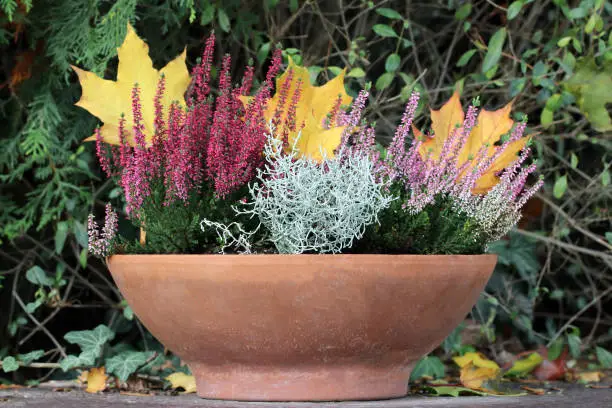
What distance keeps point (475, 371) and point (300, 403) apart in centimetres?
58

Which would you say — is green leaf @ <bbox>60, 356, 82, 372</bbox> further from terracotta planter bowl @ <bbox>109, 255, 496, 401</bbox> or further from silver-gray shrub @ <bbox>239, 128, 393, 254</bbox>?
silver-gray shrub @ <bbox>239, 128, 393, 254</bbox>

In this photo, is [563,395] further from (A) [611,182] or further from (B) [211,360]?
(A) [611,182]

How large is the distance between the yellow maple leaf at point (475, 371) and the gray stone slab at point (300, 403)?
0.72ft

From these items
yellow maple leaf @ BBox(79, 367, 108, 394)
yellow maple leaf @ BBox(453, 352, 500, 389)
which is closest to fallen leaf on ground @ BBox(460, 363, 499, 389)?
yellow maple leaf @ BBox(453, 352, 500, 389)

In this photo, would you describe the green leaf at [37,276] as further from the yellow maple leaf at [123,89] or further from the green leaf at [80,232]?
the yellow maple leaf at [123,89]

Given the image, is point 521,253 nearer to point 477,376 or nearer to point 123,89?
point 477,376

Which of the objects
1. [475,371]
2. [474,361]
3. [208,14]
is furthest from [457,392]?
[208,14]

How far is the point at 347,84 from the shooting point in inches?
67.5

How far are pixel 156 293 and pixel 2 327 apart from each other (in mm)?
1008

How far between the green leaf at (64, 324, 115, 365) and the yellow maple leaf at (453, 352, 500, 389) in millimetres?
738

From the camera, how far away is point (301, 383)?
1070 millimetres

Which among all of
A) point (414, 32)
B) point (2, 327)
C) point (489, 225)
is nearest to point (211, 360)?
point (489, 225)

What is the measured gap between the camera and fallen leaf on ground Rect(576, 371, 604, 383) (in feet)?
5.64

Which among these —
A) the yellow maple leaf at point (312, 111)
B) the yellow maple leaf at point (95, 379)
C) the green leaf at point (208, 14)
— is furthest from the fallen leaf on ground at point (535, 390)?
the green leaf at point (208, 14)
